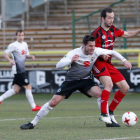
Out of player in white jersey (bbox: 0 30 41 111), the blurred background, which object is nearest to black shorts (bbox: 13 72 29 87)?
player in white jersey (bbox: 0 30 41 111)

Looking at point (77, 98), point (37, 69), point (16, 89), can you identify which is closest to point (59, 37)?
point (37, 69)

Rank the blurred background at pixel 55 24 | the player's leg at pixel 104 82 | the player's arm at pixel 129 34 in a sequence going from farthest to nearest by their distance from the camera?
1. the blurred background at pixel 55 24
2. the player's arm at pixel 129 34
3. the player's leg at pixel 104 82

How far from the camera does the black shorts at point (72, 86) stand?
7207 millimetres

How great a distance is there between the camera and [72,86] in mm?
→ 7262

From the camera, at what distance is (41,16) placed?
2262 centimetres

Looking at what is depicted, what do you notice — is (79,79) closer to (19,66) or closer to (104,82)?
(104,82)

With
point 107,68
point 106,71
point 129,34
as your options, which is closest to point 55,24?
point 129,34

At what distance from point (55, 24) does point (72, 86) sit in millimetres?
14822

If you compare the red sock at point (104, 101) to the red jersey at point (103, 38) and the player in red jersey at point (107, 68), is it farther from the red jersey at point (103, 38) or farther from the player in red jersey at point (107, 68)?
the red jersey at point (103, 38)

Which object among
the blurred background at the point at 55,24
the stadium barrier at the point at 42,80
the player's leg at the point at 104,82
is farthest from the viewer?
the blurred background at the point at 55,24

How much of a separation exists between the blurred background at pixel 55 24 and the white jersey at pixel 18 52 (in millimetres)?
4804

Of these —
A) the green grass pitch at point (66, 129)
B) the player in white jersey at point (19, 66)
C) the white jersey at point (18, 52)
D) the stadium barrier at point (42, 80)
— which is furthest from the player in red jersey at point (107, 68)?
the stadium barrier at point (42, 80)

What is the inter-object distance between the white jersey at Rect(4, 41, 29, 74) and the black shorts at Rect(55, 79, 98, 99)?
411 cm

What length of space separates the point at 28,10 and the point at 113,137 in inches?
675
